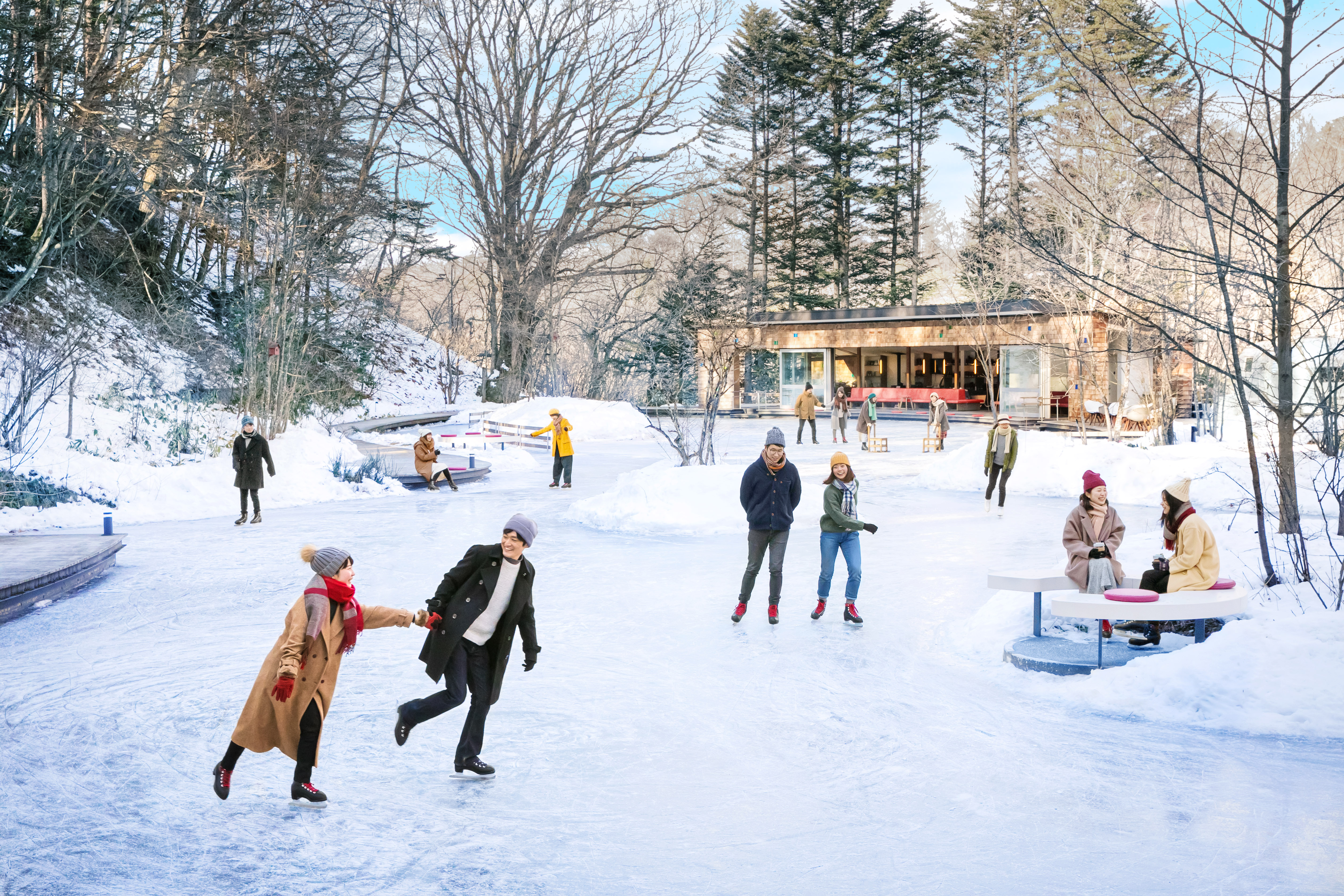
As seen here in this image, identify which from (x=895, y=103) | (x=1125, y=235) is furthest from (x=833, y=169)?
(x=1125, y=235)

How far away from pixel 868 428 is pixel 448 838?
21410 mm

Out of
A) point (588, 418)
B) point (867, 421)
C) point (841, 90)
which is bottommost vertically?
point (867, 421)

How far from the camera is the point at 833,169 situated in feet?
168

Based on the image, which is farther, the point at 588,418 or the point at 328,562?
the point at 588,418

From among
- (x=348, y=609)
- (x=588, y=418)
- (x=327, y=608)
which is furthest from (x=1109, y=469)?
(x=588, y=418)

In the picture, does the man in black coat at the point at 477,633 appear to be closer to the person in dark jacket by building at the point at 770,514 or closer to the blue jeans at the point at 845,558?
the person in dark jacket by building at the point at 770,514

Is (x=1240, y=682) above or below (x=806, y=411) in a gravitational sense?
below

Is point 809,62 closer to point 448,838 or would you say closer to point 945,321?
point 945,321

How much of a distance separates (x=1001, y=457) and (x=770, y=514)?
279 inches

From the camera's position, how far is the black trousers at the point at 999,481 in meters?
14.1

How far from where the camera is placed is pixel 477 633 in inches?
189

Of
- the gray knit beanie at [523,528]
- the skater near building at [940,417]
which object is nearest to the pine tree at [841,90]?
the skater near building at [940,417]

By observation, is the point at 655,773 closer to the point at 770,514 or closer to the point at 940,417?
the point at 770,514

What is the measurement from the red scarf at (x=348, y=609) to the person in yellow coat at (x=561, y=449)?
11.8 m
